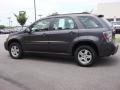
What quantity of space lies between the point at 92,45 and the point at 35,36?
2.34 metres

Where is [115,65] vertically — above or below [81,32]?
below

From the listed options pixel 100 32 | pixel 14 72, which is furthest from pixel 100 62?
pixel 14 72

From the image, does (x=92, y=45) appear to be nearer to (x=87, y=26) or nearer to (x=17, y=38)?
(x=87, y=26)

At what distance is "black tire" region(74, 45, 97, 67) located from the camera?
25.0 feet

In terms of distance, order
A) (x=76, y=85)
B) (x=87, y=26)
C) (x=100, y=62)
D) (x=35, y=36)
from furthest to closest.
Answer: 1. (x=35, y=36)
2. (x=100, y=62)
3. (x=87, y=26)
4. (x=76, y=85)

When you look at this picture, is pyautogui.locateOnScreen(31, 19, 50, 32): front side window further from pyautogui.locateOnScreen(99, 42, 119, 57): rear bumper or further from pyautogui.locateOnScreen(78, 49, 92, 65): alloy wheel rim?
pyautogui.locateOnScreen(99, 42, 119, 57): rear bumper

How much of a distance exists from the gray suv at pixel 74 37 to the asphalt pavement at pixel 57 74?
1.48 feet

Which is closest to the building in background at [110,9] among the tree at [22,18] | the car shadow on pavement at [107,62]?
the tree at [22,18]

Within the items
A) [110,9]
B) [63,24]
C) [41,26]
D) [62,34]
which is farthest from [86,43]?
[110,9]

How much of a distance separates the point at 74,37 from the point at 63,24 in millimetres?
694

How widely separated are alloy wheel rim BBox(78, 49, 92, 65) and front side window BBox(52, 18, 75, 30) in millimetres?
904

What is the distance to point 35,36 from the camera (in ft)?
29.1

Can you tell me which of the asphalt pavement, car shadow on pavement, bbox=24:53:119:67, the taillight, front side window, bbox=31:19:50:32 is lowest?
the asphalt pavement

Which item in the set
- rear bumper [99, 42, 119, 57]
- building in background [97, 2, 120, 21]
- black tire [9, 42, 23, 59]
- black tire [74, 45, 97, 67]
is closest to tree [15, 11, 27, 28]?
building in background [97, 2, 120, 21]
